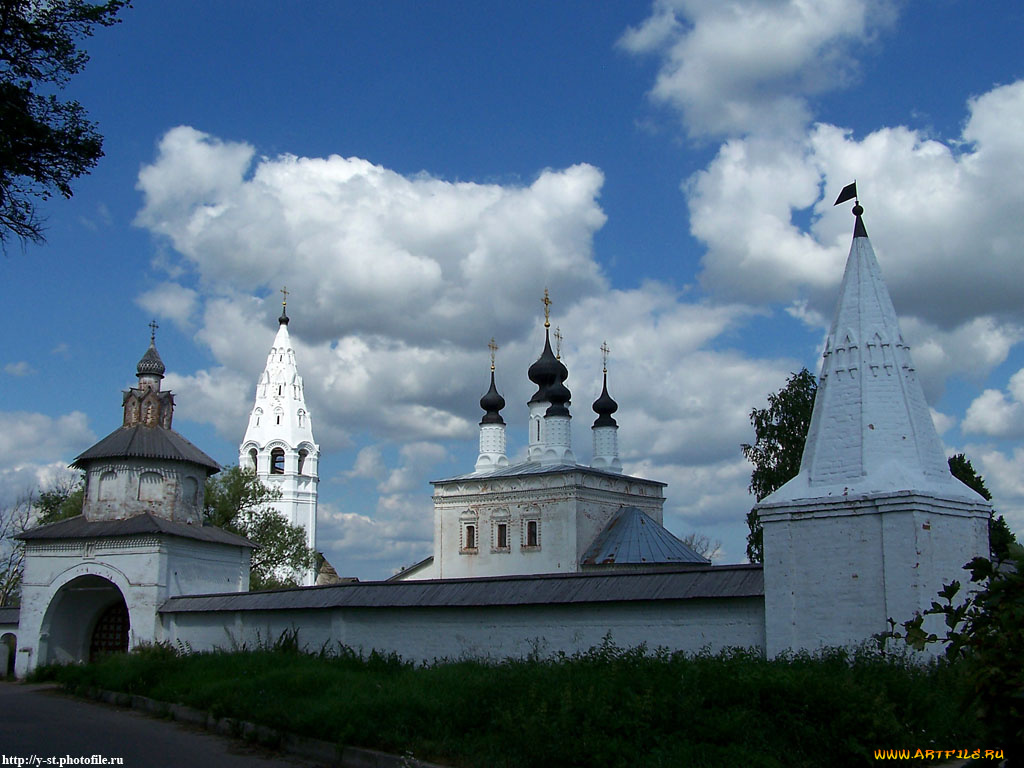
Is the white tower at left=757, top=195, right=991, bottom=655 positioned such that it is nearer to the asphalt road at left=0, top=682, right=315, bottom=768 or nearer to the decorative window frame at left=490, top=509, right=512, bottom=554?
the asphalt road at left=0, top=682, right=315, bottom=768

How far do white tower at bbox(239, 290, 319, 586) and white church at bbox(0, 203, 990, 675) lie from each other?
2297cm

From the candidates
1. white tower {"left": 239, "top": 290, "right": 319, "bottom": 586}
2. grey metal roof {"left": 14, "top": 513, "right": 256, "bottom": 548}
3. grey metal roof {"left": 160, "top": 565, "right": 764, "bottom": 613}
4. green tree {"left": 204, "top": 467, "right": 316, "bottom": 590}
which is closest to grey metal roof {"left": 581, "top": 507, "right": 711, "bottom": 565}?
green tree {"left": 204, "top": 467, "right": 316, "bottom": 590}

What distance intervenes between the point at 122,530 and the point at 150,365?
16.9 feet

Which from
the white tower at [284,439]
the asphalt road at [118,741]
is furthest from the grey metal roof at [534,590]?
the white tower at [284,439]

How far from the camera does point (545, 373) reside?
3588cm

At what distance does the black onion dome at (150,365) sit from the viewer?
23638 millimetres

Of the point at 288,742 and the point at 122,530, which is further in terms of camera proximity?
the point at 122,530

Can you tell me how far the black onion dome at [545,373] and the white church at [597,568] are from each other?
6213mm

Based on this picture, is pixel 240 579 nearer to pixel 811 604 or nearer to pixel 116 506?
pixel 116 506

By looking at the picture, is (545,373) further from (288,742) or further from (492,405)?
(288,742)

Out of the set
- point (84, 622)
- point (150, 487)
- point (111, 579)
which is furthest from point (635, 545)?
point (84, 622)

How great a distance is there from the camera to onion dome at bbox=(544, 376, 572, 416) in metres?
35.2

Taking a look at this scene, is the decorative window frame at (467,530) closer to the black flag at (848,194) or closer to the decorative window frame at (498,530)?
the decorative window frame at (498,530)

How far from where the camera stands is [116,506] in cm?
2134
